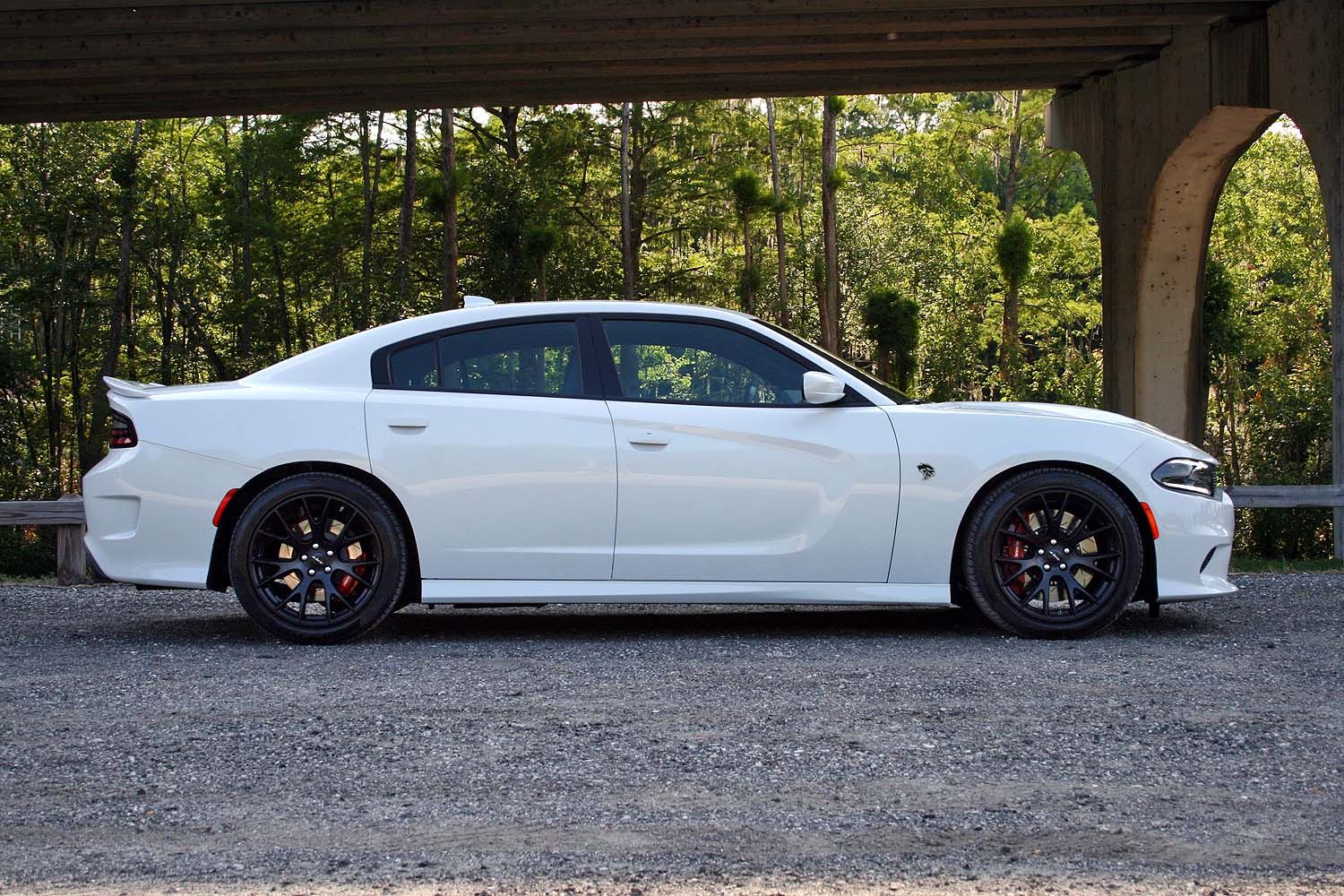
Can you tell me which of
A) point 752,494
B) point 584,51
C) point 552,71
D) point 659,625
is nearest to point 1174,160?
point 584,51

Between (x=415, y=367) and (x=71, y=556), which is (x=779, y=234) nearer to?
(x=71, y=556)

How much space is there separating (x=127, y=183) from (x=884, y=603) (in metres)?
28.3

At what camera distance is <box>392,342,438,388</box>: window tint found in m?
6.50

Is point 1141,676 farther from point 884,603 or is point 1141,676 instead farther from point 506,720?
point 506,720

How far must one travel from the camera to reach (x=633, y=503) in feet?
20.7

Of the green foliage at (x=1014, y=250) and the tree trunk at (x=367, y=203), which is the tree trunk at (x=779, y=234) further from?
the green foliage at (x=1014, y=250)

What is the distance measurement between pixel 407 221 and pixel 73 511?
70.6 ft

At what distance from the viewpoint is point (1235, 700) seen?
197 inches

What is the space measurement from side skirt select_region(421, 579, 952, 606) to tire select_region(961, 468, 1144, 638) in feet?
0.89

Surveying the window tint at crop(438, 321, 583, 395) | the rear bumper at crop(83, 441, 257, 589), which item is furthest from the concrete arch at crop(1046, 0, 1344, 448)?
the rear bumper at crop(83, 441, 257, 589)

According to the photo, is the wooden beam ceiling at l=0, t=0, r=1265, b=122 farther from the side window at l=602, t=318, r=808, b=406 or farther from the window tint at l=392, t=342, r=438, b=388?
the window tint at l=392, t=342, r=438, b=388

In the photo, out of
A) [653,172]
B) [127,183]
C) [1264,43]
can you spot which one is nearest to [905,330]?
[1264,43]

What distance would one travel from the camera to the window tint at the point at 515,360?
648 cm

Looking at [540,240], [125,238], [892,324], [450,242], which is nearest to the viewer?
[540,240]
